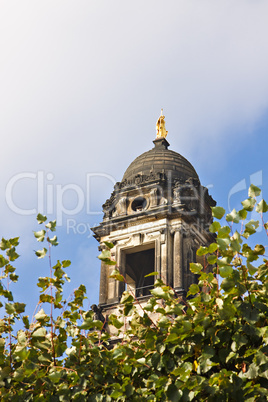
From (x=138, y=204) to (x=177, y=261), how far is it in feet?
14.0

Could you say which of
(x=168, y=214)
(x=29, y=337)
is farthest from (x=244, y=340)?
(x=168, y=214)

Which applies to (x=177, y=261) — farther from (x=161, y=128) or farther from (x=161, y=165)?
(x=161, y=128)

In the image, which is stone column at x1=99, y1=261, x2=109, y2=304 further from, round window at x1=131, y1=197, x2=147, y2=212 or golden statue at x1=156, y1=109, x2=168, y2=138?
golden statue at x1=156, y1=109, x2=168, y2=138

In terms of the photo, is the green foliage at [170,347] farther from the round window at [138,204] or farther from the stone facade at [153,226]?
the round window at [138,204]

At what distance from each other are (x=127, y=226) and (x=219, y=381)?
24.9m

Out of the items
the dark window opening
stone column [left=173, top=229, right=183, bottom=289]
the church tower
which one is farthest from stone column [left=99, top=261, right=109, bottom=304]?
stone column [left=173, top=229, right=183, bottom=289]

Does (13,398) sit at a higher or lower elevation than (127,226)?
lower

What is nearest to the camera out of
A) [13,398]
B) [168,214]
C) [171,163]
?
[13,398]

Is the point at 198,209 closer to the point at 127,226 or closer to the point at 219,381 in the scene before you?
the point at 127,226

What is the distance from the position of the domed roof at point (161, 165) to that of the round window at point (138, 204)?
164cm

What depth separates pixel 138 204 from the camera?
117 ft

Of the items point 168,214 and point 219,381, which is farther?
point 168,214

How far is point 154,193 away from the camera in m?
34.9

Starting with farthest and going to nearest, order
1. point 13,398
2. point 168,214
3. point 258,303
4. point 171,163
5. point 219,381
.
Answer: point 171,163 → point 168,214 → point 13,398 → point 258,303 → point 219,381
